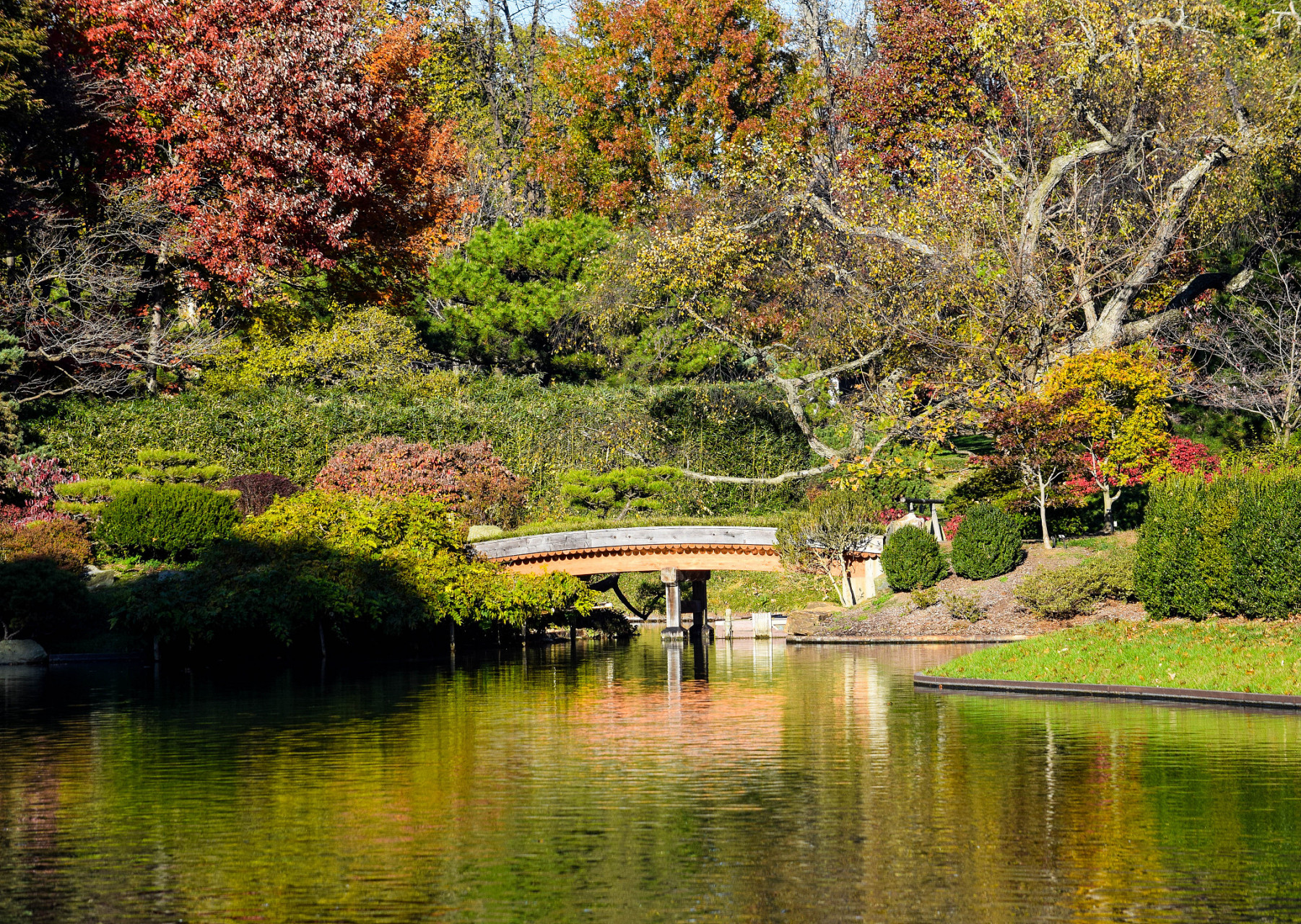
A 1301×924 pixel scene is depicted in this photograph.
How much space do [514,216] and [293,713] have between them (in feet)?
148

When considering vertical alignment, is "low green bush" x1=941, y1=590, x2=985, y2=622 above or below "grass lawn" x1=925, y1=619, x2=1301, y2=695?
above

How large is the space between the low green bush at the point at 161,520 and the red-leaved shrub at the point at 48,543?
76cm

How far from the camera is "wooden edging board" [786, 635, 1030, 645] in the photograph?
31.0 meters

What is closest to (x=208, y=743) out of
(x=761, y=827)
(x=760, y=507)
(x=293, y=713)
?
(x=293, y=713)

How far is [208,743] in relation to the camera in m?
16.9

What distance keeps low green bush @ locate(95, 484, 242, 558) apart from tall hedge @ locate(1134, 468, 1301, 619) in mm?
20156

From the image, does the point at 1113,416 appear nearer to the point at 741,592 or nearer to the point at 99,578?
the point at 741,592

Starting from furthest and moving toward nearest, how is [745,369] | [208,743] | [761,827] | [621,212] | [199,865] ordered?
[621,212] < [745,369] < [208,743] < [761,827] < [199,865]

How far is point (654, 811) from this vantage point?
39.7 feet

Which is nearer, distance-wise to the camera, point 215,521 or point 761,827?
point 761,827

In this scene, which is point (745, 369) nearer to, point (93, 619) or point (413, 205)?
point (413, 205)

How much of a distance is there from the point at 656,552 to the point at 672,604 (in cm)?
216

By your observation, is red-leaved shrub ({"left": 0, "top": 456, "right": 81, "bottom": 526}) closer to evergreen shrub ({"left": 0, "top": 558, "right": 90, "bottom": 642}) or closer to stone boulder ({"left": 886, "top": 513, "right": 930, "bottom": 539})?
evergreen shrub ({"left": 0, "top": 558, "right": 90, "bottom": 642})

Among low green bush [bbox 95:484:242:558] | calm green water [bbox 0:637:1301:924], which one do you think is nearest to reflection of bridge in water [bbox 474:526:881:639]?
low green bush [bbox 95:484:242:558]
